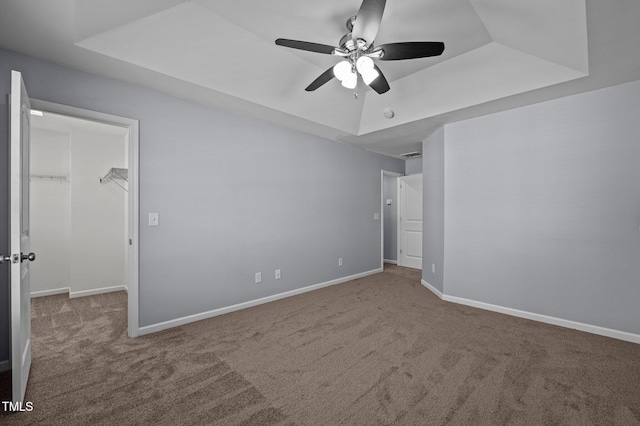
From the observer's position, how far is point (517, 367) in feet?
7.59

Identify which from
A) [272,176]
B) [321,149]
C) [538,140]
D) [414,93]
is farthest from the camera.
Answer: [321,149]

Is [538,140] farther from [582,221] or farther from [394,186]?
[394,186]

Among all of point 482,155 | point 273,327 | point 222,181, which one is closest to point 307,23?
point 222,181

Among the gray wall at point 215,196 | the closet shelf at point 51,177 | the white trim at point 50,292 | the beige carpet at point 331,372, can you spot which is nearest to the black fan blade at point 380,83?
the gray wall at point 215,196

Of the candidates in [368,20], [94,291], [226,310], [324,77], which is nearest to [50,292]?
[94,291]

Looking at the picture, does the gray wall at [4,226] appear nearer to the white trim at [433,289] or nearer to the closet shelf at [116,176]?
the closet shelf at [116,176]

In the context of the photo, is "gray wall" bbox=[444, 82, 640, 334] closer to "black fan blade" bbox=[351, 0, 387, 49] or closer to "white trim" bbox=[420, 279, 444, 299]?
"white trim" bbox=[420, 279, 444, 299]

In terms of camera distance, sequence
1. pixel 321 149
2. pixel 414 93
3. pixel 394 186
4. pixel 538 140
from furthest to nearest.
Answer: pixel 394 186
pixel 321 149
pixel 414 93
pixel 538 140

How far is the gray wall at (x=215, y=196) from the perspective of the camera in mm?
2846

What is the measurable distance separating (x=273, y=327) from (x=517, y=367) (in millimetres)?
2222

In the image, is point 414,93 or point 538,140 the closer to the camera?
point 538,140

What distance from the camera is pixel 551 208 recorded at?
3.26 m

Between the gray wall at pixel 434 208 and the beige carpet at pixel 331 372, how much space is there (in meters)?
0.96

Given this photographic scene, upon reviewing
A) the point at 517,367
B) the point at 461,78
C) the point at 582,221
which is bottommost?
the point at 517,367
